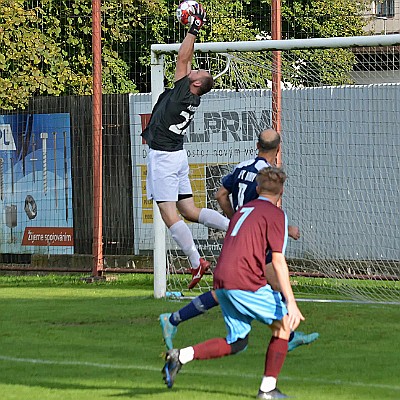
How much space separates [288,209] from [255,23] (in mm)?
4931

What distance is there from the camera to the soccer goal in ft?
52.2

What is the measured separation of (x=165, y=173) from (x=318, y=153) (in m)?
4.96

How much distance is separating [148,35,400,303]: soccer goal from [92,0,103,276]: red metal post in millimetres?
1188

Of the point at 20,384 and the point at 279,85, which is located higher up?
the point at 279,85

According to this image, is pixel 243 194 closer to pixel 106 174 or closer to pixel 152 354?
pixel 152 354

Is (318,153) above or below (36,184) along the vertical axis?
above

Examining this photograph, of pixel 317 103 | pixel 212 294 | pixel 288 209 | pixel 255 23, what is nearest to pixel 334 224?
pixel 288 209

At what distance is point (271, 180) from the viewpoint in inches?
308

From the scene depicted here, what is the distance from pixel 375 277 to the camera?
15000 millimetres

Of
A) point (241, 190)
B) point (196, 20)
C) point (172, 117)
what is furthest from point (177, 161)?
point (241, 190)

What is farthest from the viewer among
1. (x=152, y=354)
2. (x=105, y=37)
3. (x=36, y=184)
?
(x=105, y=37)

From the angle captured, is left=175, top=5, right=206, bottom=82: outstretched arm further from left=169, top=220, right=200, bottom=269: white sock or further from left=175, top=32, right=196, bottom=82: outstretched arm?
left=169, top=220, right=200, bottom=269: white sock

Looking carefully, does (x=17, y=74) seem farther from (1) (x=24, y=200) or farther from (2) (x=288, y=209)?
(2) (x=288, y=209)

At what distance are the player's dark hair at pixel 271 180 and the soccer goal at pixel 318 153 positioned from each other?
7.60 meters
